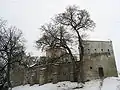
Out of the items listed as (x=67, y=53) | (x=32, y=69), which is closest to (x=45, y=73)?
(x=32, y=69)

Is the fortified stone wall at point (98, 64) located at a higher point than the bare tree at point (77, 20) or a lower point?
lower

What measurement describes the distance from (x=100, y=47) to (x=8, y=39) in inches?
662

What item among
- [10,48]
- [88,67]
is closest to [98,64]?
[88,67]

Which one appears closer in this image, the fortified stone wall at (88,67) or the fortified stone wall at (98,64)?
the fortified stone wall at (98,64)

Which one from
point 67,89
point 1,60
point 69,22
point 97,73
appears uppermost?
point 69,22

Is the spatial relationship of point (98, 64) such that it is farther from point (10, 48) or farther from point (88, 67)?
point (10, 48)

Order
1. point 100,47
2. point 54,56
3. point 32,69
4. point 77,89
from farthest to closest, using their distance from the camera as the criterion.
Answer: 1. point 32,69
2. point 100,47
3. point 54,56
4. point 77,89

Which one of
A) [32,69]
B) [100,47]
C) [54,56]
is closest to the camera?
[54,56]

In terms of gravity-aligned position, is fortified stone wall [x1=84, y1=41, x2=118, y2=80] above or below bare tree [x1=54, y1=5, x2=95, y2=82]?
below

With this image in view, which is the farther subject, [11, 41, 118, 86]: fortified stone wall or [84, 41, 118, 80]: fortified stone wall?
[11, 41, 118, 86]: fortified stone wall

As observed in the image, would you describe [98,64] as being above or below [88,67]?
above

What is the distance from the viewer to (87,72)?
31.5 m

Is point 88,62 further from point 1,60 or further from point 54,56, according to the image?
point 1,60

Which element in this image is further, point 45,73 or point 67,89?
point 45,73
